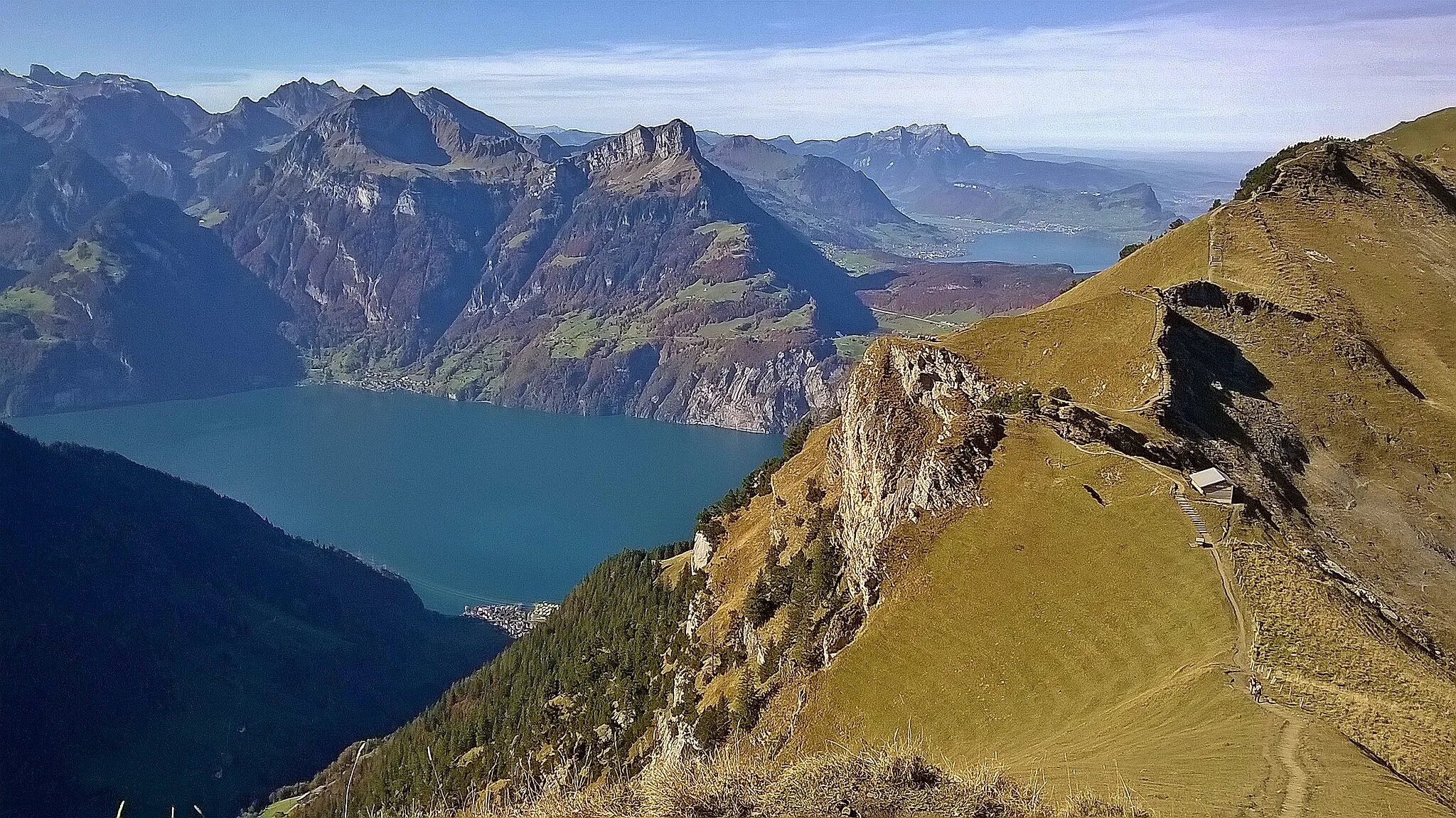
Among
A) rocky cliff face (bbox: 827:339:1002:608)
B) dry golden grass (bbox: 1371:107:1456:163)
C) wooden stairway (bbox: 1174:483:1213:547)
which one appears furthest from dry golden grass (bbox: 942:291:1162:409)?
dry golden grass (bbox: 1371:107:1456:163)

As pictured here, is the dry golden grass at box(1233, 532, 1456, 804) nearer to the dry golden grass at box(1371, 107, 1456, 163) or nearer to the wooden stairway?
the wooden stairway

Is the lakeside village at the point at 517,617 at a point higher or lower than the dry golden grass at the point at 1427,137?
lower

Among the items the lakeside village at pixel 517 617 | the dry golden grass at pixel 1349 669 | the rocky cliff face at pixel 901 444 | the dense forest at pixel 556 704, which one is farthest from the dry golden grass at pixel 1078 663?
the lakeside village at pixel 517 617

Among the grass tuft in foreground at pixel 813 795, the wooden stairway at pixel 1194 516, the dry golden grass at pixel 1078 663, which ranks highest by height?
the wooden stairway at pixel 1194 516

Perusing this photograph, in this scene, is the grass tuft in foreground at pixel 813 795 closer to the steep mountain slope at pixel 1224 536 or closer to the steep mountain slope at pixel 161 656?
the steep mountain slope at pixel 1224 536

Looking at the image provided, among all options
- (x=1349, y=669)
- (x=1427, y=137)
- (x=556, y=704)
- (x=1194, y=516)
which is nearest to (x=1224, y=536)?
(x=1194, y=516)

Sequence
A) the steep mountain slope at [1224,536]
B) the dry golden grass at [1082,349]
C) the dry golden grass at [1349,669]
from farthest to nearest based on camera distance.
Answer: the dry golden grass at [1082,349] < the steep mountain slope at [1224,536] < the dry golden grass at [1349,669]

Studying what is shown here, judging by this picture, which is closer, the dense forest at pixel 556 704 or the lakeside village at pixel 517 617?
the dense forest at pixel 556 704

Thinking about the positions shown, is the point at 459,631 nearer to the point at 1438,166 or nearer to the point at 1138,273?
the point at 1138,273
